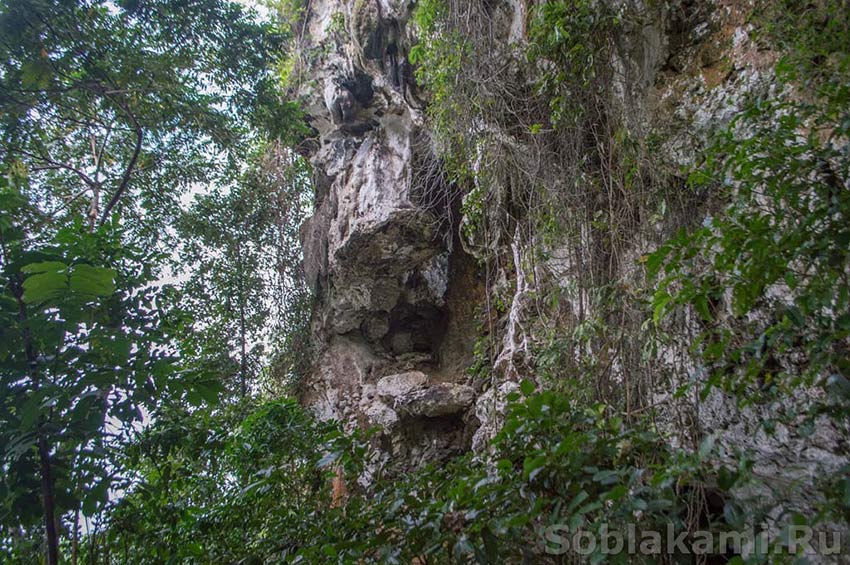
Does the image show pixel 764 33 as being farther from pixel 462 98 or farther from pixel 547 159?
pixel 462 98

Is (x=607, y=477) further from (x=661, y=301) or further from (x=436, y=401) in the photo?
(x=436, y=401)

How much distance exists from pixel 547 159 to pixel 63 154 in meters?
3.99

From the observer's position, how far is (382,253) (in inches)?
222

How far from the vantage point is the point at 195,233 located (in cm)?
548

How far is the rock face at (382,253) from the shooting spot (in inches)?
209

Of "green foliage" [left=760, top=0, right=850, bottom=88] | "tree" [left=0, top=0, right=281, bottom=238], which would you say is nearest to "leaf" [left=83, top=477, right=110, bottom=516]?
"tree" [left=0, top=0, right=281, bottom=238]

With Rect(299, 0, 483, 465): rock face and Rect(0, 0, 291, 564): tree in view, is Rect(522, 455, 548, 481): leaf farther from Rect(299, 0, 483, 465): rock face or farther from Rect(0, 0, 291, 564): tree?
Rect(299, 0, 483, 465): rock face

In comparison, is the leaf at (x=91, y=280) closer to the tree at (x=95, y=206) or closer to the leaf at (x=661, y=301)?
the tree at (x=95, y=206)

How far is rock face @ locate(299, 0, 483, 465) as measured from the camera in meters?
5.32

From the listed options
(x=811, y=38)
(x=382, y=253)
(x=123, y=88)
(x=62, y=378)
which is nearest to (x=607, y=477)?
(x=62, y=378)

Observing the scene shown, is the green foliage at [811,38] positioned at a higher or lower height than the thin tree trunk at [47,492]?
higher

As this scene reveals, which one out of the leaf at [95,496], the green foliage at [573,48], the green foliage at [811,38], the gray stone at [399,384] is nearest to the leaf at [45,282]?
the leaf at [95,496]

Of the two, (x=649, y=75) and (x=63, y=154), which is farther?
(x=63, y=154)

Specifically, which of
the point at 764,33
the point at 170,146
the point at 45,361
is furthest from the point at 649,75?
the point at 170,146
